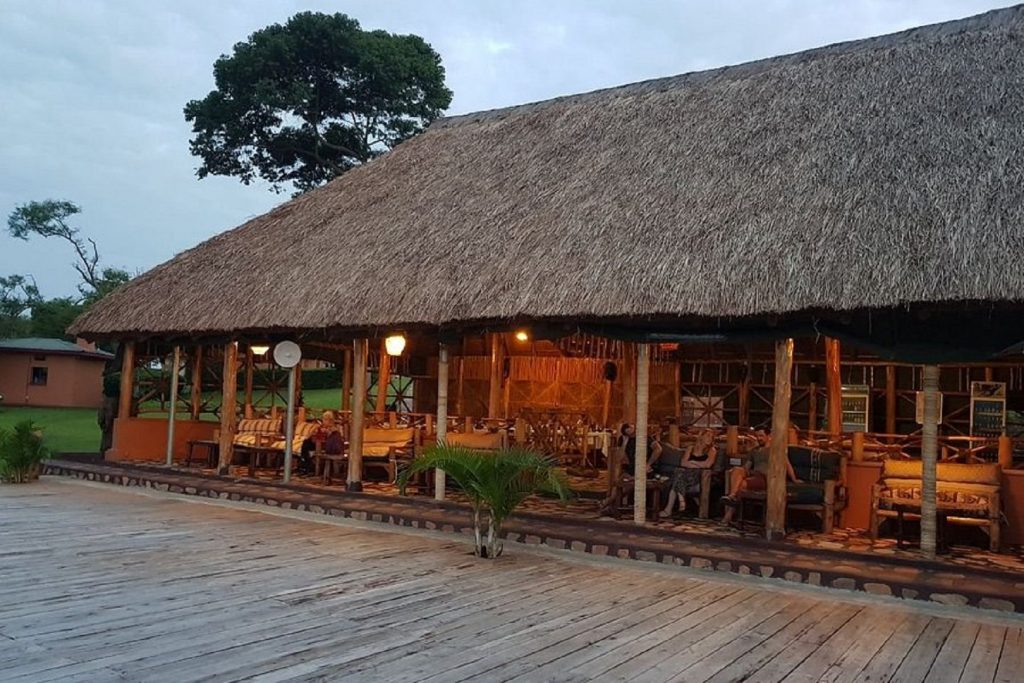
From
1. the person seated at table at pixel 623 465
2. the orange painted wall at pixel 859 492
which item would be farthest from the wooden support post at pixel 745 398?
the orange painted wall at pixel 859 492

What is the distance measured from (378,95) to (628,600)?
21207 millimetres

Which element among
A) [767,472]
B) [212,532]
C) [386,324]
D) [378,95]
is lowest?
[212,532]

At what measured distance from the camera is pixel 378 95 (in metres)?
24.4

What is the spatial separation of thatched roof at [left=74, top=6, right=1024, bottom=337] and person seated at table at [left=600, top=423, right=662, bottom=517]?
6.04 ft

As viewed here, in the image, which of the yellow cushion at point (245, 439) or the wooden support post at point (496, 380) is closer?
the yellow cushion at point (245, 439)

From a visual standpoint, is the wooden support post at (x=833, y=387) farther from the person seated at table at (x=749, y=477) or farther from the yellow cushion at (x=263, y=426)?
the yellow cushion at (x=263, y=426)

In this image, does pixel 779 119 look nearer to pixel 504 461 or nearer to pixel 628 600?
pixel 504 461

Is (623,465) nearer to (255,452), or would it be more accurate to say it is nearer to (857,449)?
(857,449)

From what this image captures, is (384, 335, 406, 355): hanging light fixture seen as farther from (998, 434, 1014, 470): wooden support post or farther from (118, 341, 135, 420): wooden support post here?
(998, 434, 1014, 470): wooden support post

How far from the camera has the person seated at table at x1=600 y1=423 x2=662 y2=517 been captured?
8.79 m

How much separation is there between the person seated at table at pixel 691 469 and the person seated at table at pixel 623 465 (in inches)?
12.3

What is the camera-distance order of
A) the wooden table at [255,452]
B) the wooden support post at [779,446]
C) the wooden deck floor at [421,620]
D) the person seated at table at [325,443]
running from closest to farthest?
the wooden deck floor at [421,620], the wooden support post at [779,446], the person seated at table at [325,443], the wooden table at [255,452]

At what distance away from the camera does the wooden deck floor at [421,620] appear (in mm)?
4188

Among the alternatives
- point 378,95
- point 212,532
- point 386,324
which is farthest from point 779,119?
point 378,95
